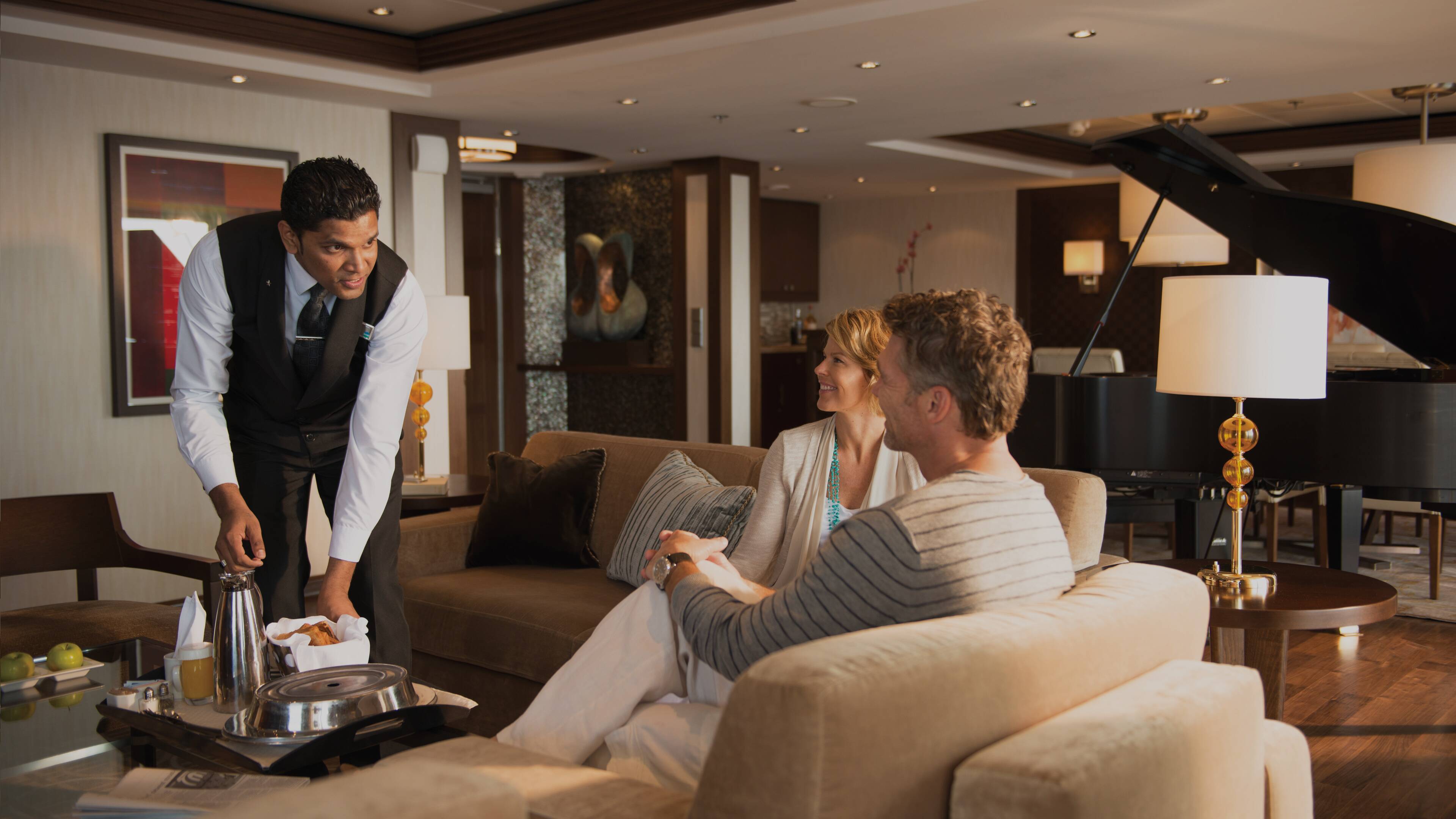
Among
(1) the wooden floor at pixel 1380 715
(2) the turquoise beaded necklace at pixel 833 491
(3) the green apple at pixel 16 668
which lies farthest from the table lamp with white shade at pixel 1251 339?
(3) the green apple at pixel 16 668

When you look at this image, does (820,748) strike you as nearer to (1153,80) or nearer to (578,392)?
(1153,80)

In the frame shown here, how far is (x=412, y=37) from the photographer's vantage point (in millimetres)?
5414

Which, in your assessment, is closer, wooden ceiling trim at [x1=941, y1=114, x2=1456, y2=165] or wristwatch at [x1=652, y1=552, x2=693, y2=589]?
wristwatch at [x1=652, y1=552, x2=693, y2=589]

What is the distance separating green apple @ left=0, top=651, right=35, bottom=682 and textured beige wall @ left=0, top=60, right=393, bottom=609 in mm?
2740

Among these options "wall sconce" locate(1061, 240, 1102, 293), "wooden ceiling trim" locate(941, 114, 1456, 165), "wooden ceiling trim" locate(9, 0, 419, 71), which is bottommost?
"wall sconce" locate(1061, 240, 1102, 293)

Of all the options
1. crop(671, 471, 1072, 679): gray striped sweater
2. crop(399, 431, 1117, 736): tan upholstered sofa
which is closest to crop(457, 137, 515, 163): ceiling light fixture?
crop(399, 431, 1117, 736): tan upholstered sofa

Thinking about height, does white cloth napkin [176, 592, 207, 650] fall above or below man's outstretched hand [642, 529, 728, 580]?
below

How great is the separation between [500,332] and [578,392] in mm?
788

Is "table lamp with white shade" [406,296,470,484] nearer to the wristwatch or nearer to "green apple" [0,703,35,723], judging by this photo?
"green apple" [0,703,35,723]

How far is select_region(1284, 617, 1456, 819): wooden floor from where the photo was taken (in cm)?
292

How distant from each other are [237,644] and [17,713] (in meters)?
0.60

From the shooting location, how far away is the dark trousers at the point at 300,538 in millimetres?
2426

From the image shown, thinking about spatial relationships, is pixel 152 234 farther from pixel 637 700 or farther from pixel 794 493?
pixel 637 700

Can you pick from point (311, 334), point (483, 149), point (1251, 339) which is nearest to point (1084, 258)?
point (483, 149)
